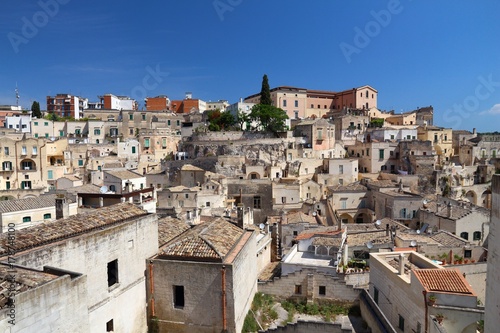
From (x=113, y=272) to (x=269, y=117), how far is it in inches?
1913

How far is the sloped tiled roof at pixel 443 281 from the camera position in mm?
10617

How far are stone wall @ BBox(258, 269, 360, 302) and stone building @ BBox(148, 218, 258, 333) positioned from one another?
4.10 m

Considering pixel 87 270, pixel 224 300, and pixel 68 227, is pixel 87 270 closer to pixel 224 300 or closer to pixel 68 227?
pixel 68 227

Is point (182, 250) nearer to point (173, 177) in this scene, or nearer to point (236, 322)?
point (236, 322)

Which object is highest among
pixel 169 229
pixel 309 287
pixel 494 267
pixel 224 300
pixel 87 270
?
pixel 494 267

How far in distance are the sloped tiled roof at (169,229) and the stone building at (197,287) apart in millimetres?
1845

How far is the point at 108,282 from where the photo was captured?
10.9 m

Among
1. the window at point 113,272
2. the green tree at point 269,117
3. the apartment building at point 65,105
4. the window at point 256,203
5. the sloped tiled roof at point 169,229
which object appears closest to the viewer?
the window at point 113,272

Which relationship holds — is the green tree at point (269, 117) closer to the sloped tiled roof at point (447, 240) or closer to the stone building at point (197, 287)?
the sloped tiled roof at point (447, 240)

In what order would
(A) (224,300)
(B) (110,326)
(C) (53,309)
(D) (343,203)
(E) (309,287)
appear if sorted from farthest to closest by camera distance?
(D) (343,203) < (E) (309,287) < (A) (224,300) < (B) (110,326) < (C) (53,309)

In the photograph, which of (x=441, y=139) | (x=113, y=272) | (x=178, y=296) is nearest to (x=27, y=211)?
(x=113, y=272)

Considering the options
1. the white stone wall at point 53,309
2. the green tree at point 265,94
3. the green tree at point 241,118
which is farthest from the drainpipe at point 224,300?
the green tree at point 265,94

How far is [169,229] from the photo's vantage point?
53.0 ft

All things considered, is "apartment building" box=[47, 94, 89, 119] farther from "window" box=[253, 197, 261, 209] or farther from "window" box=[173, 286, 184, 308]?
"window" box=[173, 286, 184, 308]
